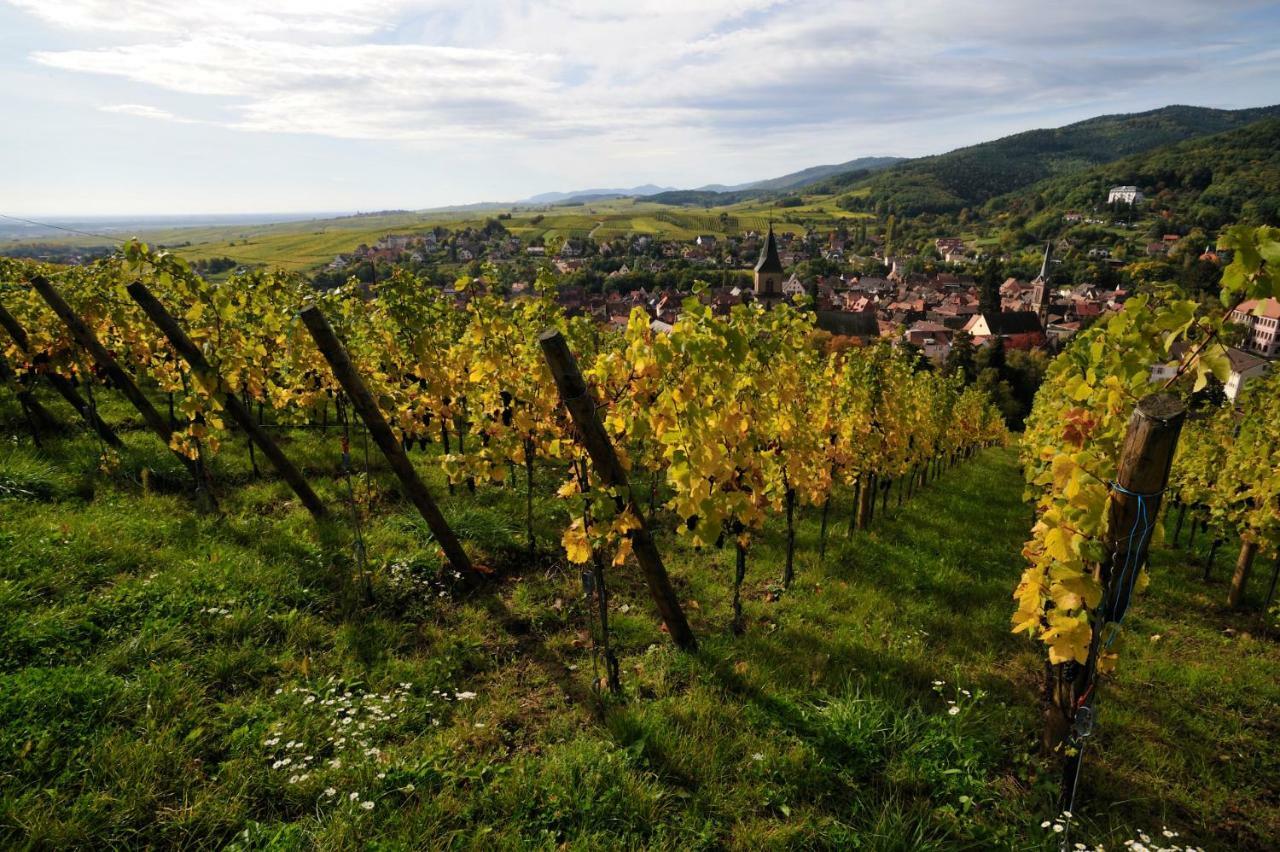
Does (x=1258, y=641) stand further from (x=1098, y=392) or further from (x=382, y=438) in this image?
(x=382, y=438)

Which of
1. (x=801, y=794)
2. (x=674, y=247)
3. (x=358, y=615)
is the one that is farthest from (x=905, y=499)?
(x=674, y=247)

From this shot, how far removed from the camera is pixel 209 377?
5.97 m

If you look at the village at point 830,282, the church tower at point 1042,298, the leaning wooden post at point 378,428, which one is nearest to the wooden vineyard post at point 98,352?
the leaning wooden post at point 378,428

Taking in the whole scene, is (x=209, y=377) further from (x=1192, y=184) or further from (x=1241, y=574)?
(x=1192, y=184)

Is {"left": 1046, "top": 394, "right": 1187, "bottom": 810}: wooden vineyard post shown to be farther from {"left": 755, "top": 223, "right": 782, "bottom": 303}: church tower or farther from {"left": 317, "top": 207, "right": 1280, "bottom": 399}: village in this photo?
{"left": 755, "top": 223, "right": 782, "bottom": 303}: church tower

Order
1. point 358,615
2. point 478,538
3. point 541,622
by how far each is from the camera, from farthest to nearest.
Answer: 1. point 478,538
2. point 541,622
3. point 358,615

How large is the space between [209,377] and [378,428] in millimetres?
2027

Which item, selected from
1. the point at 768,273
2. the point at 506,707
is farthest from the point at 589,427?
the point at 768,273

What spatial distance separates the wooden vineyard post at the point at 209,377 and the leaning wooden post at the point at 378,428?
1.49m

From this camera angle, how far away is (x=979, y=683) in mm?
5637

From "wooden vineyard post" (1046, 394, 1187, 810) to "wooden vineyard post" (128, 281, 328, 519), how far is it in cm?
765

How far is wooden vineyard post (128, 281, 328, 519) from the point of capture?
5.66 m

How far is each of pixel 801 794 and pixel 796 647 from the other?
2.09 m

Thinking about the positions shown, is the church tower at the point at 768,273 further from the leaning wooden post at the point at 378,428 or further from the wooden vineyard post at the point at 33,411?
the leaning wooden post at the point at 378,428
